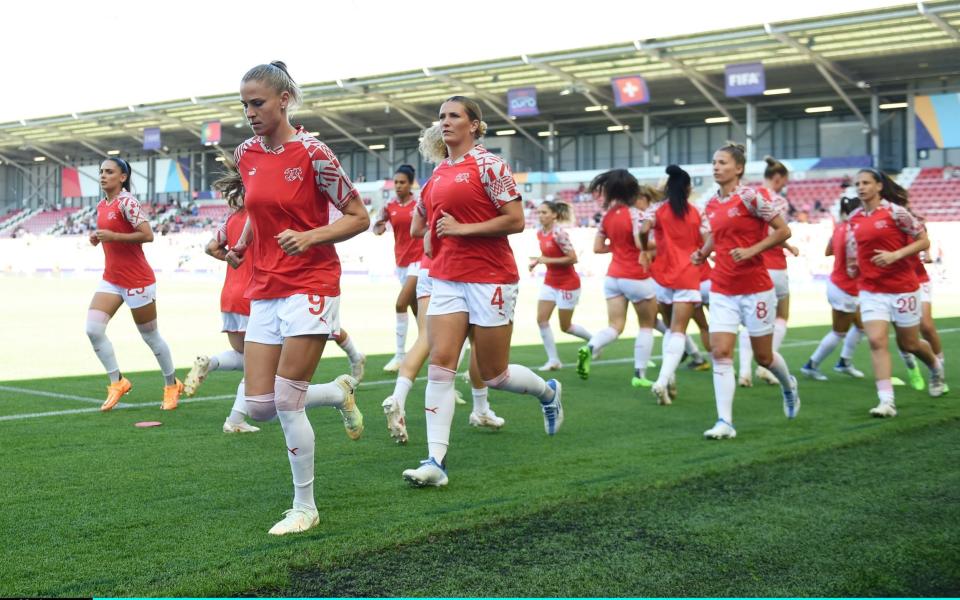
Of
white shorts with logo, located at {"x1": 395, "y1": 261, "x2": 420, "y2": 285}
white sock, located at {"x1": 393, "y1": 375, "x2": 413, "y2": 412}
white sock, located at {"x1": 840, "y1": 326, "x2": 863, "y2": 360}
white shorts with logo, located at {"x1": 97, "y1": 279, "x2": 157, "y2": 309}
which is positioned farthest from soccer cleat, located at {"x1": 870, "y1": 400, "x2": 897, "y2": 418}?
white shorts with logo, located at {"x1": 97, "y1": 279, "x2": 157, "y2": 309}

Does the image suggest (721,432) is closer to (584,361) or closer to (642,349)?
(584,361)

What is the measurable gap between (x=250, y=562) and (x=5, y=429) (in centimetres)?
420

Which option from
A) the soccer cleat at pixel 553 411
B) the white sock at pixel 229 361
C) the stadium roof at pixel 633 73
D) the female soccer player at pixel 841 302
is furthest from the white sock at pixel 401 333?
the stadium roof at pixel 633 73

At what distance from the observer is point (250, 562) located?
4191mm

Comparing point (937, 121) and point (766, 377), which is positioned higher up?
point (937, 121)

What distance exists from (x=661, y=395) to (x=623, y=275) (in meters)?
1.62

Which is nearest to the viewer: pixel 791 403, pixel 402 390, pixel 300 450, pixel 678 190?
pixel 300 450

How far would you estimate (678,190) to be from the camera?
30.0ft

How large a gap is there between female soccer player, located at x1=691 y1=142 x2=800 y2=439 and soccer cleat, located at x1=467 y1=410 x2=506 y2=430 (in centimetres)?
152

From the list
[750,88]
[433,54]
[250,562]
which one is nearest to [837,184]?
[750,88]

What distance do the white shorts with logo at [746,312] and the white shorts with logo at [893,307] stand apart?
1566mm

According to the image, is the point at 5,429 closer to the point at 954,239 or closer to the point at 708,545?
the point at 708,545

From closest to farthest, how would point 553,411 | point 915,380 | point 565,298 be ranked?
point 553,411 → point 915,380 → point 565,298

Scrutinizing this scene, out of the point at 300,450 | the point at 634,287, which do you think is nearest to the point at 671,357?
the point at 634,287
